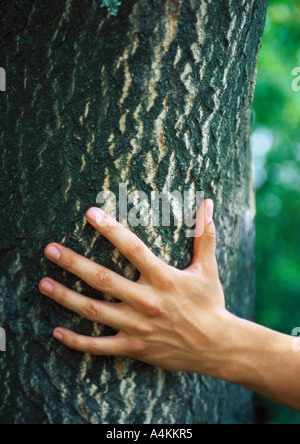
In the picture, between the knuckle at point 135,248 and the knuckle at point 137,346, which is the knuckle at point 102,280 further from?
the knuckle at point 137,346

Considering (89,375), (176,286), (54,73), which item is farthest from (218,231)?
(54,73)

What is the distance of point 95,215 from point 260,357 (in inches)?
31.2

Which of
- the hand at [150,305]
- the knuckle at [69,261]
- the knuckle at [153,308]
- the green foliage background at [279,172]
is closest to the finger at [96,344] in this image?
the hand at [150,305]

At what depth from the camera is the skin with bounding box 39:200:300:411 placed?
1211 millimetres

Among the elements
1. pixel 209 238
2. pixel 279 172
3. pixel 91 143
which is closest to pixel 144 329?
pixel 209 238

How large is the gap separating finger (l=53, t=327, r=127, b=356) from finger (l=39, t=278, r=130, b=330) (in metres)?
0.05

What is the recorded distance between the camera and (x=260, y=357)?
1.31m

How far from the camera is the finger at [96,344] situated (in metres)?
1.25

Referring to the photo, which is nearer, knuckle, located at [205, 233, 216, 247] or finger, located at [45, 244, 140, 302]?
finger, located at [45, 244, 140, 302]

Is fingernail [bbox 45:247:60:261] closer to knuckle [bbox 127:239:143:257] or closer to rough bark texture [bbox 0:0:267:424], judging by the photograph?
rough bark texture [bbox 0:0:267:424]

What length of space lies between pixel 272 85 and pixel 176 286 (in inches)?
126

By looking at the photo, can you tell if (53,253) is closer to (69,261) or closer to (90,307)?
(69,261)

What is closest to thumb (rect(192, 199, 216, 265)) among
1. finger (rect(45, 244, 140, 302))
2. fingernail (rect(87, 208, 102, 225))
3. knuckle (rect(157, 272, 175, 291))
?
knuckle (rect(157, 272, 175, 291))

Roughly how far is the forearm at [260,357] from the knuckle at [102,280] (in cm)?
46
